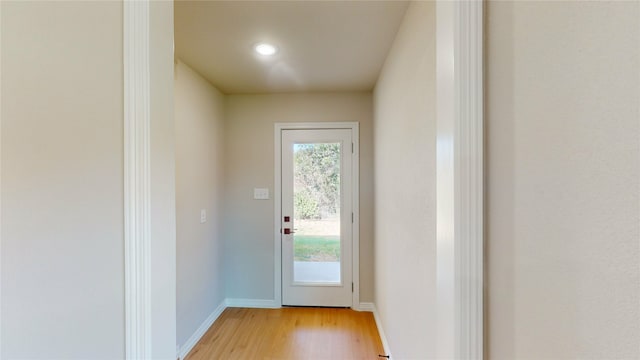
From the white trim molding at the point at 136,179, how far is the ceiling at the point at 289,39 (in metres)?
0.97

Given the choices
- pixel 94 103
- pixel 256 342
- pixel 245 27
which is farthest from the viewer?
pixel 256 342

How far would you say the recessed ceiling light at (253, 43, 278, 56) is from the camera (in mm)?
2142

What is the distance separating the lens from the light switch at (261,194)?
3.38 meters

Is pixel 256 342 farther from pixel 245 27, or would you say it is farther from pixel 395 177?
pixel 245 27

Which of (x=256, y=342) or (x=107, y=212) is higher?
(x=107, y=212)

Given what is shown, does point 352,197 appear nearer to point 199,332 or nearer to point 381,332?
point 381,332

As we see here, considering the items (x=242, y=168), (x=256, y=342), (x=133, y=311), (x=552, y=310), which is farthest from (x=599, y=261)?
(x=242, y=168)

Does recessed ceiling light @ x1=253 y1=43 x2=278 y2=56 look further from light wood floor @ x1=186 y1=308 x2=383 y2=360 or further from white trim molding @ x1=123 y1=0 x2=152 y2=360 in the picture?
light wood floor @ x1=186 y1=308 x2=383 y2=360

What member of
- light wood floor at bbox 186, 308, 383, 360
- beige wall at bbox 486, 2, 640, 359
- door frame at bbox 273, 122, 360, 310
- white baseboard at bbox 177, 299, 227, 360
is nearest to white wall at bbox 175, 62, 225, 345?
white baseboard at bbox 177, 299, 227, 360

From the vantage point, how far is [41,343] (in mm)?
655

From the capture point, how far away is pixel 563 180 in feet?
1.77

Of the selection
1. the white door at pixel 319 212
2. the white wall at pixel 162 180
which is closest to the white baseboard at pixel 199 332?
the white door at pixel 319 212

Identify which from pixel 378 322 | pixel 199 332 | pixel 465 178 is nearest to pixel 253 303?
pixel 199 332

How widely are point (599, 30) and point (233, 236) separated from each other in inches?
134
